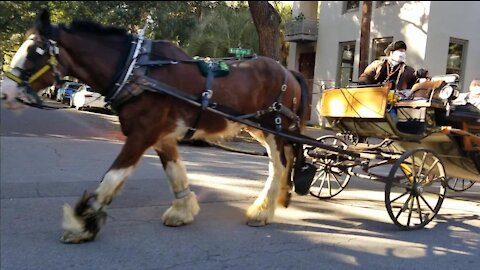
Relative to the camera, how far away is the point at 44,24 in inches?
172

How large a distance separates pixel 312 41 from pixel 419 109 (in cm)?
1904

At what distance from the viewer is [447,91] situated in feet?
19.8

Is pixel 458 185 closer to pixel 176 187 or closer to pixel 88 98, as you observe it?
pixel 176 187

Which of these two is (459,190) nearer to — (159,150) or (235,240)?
(235,240)

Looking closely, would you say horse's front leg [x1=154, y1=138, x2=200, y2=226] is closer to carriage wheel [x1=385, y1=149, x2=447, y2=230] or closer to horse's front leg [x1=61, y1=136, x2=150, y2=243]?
horse's front leg [x1=61, y1=136, x2=150, y2=243]

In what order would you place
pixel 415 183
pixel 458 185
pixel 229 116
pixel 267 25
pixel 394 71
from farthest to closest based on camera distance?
pixel 267 25 → pixel 458 185 → pixel 394 71 → pixel 415 183 → pixel 229 116

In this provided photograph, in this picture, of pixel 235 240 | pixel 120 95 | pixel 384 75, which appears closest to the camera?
pixel 120 95

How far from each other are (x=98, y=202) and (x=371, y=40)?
14.3 meters

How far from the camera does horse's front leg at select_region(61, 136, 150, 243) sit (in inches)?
179

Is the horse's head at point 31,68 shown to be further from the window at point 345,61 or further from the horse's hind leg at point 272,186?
the window at point 345,61

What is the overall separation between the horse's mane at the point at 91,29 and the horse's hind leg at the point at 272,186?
2.09 m

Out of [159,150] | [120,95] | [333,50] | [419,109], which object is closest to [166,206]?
[159,150]

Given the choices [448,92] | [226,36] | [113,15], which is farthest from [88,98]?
[226,36]

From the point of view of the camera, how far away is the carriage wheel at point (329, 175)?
267 inches
